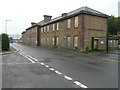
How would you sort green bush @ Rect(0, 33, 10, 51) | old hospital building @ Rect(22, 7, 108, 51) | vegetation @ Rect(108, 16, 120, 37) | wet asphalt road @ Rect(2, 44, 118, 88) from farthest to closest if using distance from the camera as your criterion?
vegetation @ Rect(108, 16, 120, 37)
old hospital building @ Rect(22, 7, 108, 51)
green bush @ Rect(0, 33, 10, 51)
wet asphalt road @ Rect(2, 44, 118, 88)

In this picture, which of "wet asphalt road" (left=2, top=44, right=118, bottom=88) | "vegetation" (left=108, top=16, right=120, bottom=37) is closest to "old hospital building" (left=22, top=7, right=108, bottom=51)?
"wet asphalt road" (left=2, top=44, right=118, bottom=88)

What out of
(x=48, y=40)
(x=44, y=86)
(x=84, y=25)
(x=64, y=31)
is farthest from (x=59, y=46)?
(x=44, y=86)

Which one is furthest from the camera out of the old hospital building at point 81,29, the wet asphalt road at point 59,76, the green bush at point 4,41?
the old hospital building at point 81,29

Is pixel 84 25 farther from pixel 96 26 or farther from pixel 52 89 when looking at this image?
pixel 52 89

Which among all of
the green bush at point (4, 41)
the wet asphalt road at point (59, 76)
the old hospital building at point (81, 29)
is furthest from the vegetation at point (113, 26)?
the wet asphalt road at point (59, 76)

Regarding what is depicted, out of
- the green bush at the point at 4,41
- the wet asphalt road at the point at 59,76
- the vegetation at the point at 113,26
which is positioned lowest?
the wet asphalt road at the point at 59,76

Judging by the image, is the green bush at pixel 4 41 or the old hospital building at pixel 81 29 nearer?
the green bush at pixel 4 41

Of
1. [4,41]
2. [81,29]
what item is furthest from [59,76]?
[4,41]

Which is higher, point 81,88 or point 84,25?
point 84,25

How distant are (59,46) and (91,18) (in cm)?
974

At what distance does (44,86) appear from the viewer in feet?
14.2

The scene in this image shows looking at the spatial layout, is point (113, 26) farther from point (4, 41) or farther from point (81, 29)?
point (4, 41)

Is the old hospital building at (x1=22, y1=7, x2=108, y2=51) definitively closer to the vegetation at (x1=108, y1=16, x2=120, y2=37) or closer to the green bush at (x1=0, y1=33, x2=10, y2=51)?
the green bush at (x1=0, y1=33, x2=10, y2=51)

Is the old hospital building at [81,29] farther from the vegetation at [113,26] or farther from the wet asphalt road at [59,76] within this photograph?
the vegetation at [113,26]
